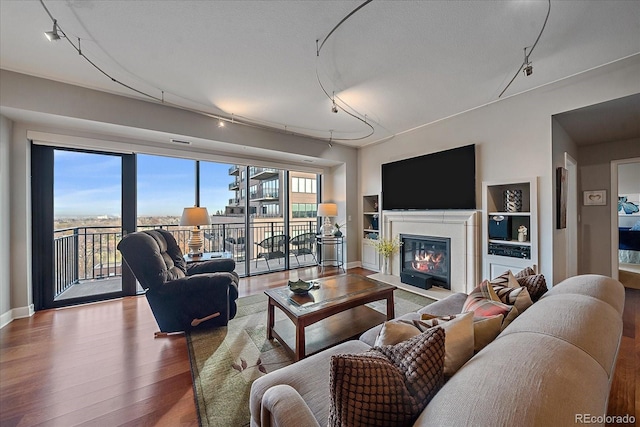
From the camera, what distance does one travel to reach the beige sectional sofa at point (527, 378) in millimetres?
582

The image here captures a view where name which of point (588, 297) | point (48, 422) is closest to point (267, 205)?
point (48, 422)

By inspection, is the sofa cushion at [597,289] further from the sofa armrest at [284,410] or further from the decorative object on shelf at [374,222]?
the decorative object on shelf at [374,222]

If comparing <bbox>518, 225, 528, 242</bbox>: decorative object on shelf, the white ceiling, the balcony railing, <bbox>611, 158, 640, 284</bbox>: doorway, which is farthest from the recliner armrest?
<bbox>611, 158, 640, 284</bbox>: doorway

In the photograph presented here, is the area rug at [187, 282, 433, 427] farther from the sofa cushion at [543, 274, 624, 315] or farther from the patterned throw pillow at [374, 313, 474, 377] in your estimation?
the sofa cushion at [543, 274, 624, 315]

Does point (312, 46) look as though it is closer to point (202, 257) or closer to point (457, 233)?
point (202, 257)

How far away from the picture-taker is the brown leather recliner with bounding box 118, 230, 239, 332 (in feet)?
7.43

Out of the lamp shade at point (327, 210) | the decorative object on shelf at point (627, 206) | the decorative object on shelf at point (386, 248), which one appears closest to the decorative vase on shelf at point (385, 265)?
the decorative object on shelf at point (386, 248)

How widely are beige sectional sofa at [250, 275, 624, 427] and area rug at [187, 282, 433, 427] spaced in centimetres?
72

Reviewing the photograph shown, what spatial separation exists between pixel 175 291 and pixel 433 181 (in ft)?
12.7

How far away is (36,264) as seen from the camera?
3.09 m

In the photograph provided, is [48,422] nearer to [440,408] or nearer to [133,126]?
[440,408]

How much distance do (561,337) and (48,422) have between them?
271cm

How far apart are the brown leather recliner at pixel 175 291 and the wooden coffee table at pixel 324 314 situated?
0.51 metres

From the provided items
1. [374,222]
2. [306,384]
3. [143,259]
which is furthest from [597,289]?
A: [374,222]
